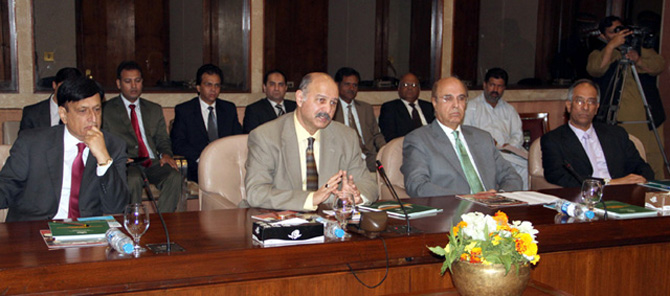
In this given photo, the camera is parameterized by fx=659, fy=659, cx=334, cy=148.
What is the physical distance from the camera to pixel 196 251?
78.8 inches

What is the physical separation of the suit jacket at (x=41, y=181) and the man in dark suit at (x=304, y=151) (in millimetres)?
641

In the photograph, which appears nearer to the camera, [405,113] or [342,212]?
[342,212]

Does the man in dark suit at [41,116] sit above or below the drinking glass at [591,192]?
above

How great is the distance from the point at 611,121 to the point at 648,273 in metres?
2.79

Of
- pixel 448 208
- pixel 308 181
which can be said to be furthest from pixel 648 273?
pixel 308 181

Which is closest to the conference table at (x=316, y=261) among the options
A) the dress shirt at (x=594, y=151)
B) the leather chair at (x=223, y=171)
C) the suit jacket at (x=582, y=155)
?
the leather chair at (x=223, y=171)

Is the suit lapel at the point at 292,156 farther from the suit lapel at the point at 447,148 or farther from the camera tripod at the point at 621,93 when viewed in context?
the camera tripod at the point at 621,93

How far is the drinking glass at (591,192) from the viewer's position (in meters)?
2.67

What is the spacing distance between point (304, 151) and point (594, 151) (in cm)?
194

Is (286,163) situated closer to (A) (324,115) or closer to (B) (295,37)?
(A) (324,115)

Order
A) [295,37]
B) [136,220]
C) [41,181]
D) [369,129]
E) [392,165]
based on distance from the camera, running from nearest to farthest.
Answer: [136,220] → [41,181] → [392,165] → [369,129] → [295,37]

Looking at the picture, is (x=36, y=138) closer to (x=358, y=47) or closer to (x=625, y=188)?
(x=625, y=188)

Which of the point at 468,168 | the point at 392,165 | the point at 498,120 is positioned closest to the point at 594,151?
the point at 468,168

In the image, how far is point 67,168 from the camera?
112 inches
